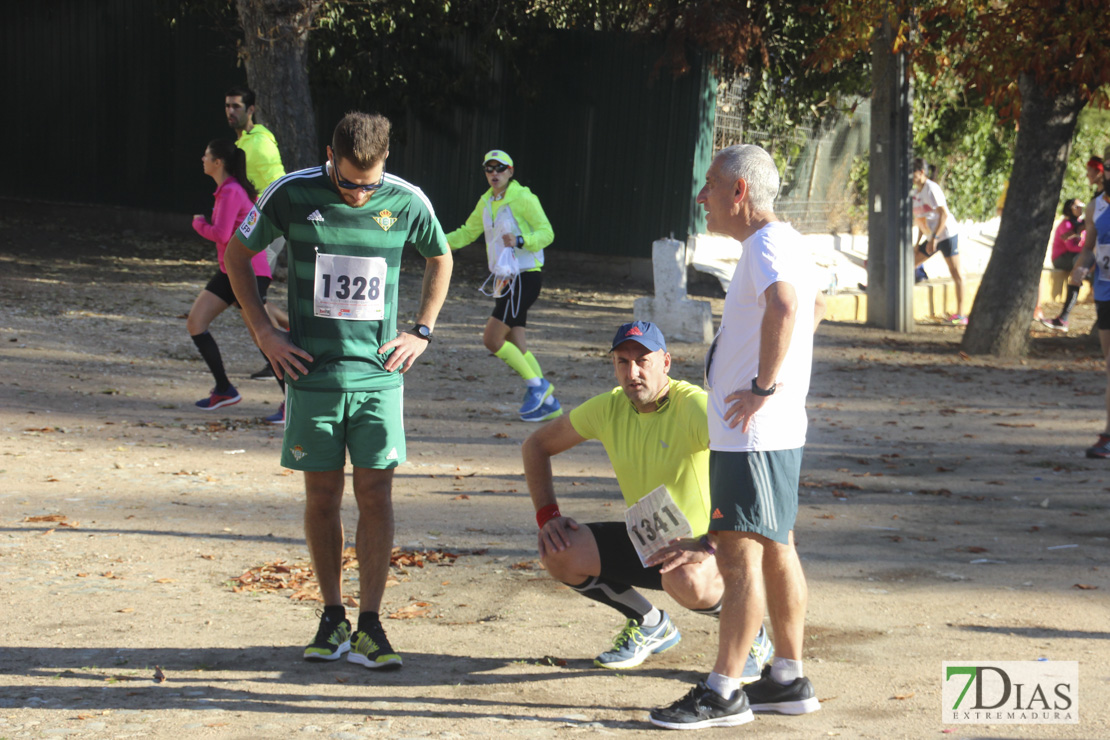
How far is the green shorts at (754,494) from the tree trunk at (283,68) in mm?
12073

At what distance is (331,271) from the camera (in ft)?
14.3

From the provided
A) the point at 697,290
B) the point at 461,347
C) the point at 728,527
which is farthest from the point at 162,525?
the point at 697,290

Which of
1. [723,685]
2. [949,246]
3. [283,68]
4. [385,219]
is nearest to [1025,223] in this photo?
[949,246]

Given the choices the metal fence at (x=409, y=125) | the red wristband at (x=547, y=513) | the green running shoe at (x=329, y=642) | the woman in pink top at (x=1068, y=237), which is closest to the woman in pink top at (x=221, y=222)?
the green running shoe at (x=329, y=642)

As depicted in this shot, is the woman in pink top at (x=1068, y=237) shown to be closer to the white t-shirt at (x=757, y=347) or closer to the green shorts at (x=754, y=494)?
the white t-shirt at (x=757, y=347)

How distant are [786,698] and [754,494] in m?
0.77

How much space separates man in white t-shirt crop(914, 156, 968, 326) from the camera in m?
15.8

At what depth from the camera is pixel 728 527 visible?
385 cm

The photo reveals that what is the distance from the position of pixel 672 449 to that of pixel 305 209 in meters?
1.62

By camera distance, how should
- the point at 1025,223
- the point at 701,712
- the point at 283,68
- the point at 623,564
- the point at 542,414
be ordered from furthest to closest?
the point at 283,68 → the point at 1025,223 → the point at 542,414 → the point at 623,564 → the point at 701,712

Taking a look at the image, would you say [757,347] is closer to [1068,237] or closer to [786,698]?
[786,698]

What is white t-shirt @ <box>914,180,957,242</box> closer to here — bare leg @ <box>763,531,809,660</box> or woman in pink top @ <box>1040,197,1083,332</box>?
woman in pink top @ <box>1040,197,1083,332</box>

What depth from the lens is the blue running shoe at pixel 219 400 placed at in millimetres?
8945

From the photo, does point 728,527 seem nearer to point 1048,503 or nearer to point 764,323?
point 764,323
